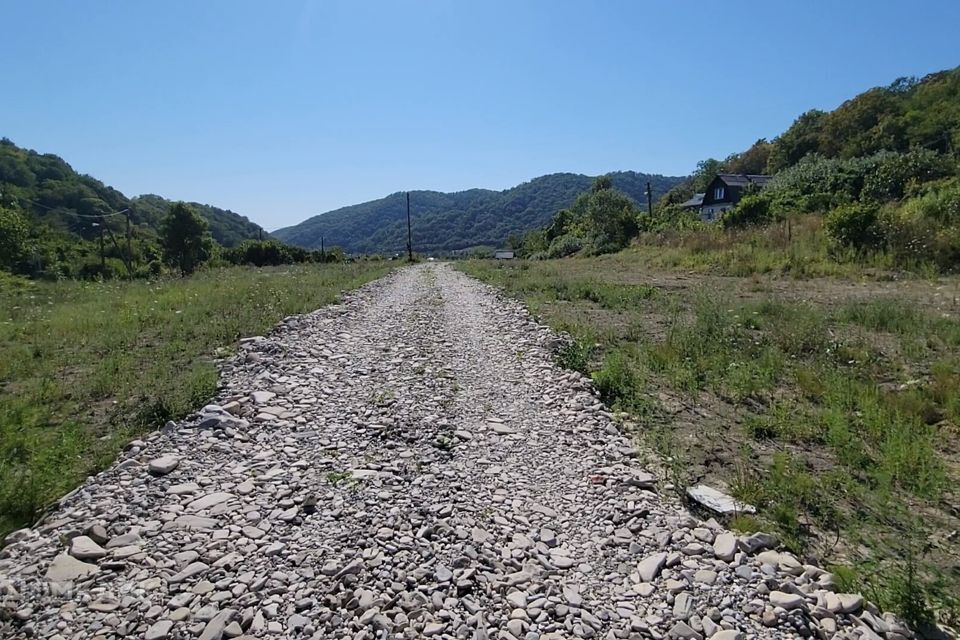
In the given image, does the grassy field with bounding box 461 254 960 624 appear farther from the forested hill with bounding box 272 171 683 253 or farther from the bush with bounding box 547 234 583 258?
the forested hill with bounding box 272 171 683 253

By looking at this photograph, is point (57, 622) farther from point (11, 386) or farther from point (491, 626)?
point (11, 386)

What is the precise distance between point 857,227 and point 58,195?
108 m

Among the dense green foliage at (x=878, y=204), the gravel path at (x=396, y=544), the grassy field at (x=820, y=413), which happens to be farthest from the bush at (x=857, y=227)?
the gravel path at (x=396, y=544)

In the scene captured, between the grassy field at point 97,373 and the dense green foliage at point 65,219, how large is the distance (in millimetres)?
52142

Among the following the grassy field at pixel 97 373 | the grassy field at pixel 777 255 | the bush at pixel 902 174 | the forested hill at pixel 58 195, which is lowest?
the grassy field at pixel 97 373

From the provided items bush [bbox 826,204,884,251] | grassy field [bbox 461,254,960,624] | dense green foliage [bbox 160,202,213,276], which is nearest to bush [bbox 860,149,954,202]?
bush [bbox 826,204,884,251]

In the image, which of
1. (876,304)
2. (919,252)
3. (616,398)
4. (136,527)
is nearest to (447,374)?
(616,398)

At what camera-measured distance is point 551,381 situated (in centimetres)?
737

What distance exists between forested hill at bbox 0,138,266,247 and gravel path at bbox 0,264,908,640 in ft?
238

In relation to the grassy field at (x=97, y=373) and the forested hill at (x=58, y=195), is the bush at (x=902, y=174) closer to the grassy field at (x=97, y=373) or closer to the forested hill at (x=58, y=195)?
the grassy field at (x=97, y=373)

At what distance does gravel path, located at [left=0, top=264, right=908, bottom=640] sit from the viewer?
111 inches

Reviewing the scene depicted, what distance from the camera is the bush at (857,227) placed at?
56.4 ft

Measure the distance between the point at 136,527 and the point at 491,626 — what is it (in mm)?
2861

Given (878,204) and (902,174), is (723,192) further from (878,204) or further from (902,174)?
(878,204)
